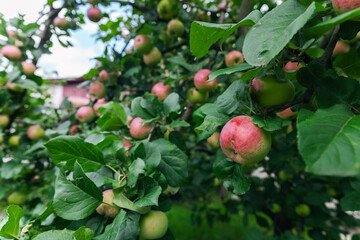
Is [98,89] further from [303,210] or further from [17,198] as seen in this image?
[303,210]

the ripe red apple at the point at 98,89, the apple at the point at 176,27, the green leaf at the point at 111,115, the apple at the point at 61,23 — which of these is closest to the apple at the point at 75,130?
the ripe red apple at the point at 98,89

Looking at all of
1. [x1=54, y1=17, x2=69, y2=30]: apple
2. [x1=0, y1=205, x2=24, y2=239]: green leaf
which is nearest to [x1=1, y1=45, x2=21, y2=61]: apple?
[x1=54, y1=17, x2=69, y2=30]: apple

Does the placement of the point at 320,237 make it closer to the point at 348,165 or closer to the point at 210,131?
the point at 210,131

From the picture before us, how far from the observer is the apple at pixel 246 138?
63 centimetres

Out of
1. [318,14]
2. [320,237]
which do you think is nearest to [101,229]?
[318,14]

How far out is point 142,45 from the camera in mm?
1573

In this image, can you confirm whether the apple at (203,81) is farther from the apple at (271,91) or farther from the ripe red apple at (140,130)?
the apple at (271,91)

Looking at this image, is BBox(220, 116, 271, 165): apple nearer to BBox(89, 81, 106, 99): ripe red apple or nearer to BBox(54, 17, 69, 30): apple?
BBox(89, 81, 106, 99): ripe red apple

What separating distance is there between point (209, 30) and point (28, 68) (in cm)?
161

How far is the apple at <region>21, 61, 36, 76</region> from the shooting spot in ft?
5.46

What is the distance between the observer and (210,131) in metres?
0.67

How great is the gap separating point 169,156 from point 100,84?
3.35ft

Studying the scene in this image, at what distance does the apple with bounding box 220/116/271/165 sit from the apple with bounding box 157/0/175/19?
1.23m

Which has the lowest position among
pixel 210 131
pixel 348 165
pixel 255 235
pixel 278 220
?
pixel 278 220
